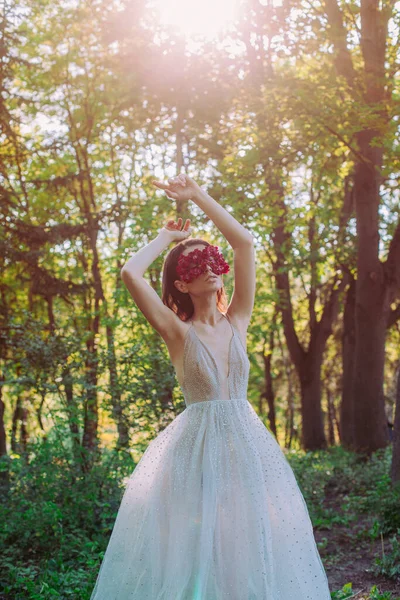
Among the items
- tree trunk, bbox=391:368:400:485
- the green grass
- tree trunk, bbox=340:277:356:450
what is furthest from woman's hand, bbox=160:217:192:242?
tree trunk, bbox=340:277:356:450

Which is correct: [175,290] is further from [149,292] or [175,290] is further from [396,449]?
[396,449]

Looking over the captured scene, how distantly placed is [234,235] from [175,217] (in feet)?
31.5

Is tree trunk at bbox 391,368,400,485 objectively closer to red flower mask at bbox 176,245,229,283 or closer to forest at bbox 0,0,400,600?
forest at bbox 0,0,400,600

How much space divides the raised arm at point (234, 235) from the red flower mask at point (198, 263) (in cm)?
14

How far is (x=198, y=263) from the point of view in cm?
→ 381

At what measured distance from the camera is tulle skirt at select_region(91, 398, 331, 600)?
10.6ft

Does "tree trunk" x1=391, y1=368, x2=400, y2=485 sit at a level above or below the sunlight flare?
below

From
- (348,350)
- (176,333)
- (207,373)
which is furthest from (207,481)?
(348,350)

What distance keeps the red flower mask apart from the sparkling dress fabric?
0.33m

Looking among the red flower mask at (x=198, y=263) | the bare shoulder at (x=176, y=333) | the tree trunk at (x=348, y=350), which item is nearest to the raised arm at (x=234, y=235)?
the red flower mask at (x=198, y=263)

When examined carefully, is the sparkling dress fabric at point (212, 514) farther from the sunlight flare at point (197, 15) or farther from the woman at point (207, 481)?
the sunlight flare at point (197, 15)

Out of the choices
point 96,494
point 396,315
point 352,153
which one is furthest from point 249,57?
point 96,494

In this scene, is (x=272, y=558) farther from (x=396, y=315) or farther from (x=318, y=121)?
(x=396, y=315)

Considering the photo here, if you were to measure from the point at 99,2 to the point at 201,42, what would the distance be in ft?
11.6
